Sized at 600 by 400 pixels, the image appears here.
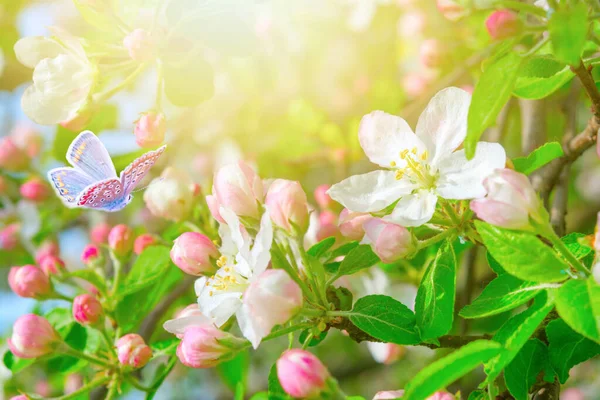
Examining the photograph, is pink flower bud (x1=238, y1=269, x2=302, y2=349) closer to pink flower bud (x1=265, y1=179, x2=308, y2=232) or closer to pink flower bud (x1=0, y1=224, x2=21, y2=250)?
pink flower bud (x1=265, y1=179, x2=308, y2=232)

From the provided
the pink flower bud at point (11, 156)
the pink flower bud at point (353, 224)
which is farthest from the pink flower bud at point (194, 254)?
the pink flower bud at point (11, 156)

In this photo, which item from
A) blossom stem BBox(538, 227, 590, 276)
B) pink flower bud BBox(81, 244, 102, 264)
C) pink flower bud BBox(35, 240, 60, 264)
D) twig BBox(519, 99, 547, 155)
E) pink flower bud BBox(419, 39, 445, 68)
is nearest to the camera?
blossom stem BBox(538, 227, 590, 276)

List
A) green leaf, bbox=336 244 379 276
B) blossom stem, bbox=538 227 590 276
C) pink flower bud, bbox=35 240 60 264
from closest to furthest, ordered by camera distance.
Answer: blossom stem, bbox=538 227 590 276, green leaf, bbox=336 244 379 276, pink flower bud, bbox=35 240 60 264

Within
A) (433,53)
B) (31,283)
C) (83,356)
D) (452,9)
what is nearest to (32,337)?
(83,356)

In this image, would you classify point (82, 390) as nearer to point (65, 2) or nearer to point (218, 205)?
point (218, 205)

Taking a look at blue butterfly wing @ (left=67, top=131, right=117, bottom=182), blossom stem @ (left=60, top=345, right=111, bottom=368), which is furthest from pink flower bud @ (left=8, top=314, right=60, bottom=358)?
blue butterfly wing @ (left=67, top=131, right=117, bottom=182)

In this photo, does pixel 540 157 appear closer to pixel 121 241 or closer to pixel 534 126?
pixel 534 126
